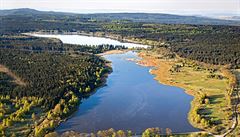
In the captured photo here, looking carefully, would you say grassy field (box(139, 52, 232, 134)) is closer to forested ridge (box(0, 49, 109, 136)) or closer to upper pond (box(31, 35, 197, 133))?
upper pond (box(31, 35, 197, 133))

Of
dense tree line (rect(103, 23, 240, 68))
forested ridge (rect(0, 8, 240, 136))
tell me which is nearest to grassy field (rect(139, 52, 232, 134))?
dense tree line (rect(103, 23, 240, 68))

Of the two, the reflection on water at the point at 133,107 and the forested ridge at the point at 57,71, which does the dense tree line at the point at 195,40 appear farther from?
the reflection on water at the point at 133,107

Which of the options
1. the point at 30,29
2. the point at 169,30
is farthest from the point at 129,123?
the point at 30,29

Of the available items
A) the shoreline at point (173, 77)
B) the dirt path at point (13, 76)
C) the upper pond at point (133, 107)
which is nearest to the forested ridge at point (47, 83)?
the dirt path at point (13, 76)

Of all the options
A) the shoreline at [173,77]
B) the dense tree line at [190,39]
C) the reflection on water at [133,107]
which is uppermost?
the dense tree line at [190,39]

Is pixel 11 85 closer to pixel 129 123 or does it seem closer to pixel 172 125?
pixel 129 123

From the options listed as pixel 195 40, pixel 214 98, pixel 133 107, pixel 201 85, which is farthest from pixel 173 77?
pixel 195 40
